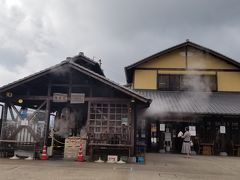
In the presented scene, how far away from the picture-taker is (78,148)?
489 inches

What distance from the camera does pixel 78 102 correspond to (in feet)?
42.2

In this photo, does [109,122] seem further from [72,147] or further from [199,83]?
[199,83]

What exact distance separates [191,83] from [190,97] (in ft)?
4.32

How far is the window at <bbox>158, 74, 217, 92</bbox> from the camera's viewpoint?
69.2ft

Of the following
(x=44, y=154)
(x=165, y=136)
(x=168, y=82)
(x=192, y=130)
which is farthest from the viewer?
(x=168, y=82)

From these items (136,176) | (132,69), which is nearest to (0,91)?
(136,176)

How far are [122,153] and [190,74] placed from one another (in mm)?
10726

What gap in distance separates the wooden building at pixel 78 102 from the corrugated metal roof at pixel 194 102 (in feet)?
16.3

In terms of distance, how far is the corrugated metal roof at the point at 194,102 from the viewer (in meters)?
17.4

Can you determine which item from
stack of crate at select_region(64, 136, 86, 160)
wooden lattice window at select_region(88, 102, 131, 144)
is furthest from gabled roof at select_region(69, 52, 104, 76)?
stack of crate at select_region(64, 136, 86, 160)

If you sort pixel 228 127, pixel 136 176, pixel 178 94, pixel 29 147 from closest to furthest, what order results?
1. pixel 136 176
2. pixel 29 147
3. pixel 228 127
4. pixel 178 94

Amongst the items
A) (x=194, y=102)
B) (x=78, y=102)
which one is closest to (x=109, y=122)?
(x=78, y=102)

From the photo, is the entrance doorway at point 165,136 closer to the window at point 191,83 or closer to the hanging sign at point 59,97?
the window at point 191,83

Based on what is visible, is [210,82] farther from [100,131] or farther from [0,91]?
[0,91]
